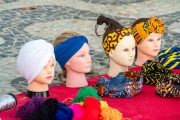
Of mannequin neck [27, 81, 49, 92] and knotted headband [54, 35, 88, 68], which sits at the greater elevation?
knotted headband [54, 35, 88, 68]

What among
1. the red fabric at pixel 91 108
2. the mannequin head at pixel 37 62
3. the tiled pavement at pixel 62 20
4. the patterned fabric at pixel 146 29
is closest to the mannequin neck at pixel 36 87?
the mannequin head at pixel 37 62

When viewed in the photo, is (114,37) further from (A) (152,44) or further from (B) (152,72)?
(A) (152,44)

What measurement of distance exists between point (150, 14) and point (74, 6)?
159 cm

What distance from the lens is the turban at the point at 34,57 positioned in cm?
466

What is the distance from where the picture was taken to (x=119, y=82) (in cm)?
500

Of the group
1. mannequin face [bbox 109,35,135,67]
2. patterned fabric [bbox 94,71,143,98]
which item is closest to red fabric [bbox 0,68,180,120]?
patterned fabric [bbox 94,71,143,98]

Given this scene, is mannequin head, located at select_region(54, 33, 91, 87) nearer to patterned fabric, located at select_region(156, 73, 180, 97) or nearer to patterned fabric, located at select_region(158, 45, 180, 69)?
patterned fabric, located at select_region(156, 73, 180, 97)

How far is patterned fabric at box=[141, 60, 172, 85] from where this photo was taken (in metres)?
5.36

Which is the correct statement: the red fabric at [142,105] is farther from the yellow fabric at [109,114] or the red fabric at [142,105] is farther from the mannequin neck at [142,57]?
the mannequin neck at [142,57]

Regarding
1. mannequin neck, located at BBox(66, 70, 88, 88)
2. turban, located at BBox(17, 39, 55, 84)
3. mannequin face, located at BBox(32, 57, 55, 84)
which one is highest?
turban, located at BBox(17, 39, 55, 84)

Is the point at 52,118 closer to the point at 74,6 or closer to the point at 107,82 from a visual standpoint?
the point at 107,82

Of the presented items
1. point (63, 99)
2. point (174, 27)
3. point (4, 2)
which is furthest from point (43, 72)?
point (4, 2)

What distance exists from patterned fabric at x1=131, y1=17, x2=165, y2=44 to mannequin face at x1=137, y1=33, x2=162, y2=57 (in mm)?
45

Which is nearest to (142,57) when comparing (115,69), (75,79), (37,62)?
(115,69)
